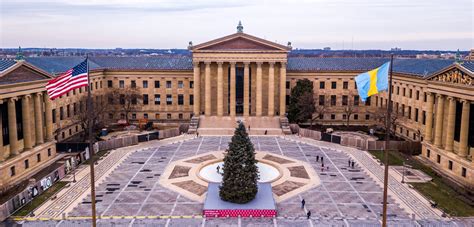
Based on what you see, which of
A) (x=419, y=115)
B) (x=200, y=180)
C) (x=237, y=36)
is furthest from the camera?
(x=237, y=36)

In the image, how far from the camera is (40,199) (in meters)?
43.2

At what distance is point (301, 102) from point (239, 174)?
43321 mm

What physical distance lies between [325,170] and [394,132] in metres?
26.5

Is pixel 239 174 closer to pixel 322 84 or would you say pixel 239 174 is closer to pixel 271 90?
pixel 271 90

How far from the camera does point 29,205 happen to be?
136 feet

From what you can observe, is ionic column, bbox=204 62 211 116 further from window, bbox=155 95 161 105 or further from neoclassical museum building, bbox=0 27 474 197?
window, bbox=155 95 161 105

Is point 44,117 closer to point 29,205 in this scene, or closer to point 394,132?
point 29,205

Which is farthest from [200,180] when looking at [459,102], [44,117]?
[459,102]

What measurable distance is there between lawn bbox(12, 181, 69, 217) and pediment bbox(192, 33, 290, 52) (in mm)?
42046

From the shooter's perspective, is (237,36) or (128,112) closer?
(237,36)

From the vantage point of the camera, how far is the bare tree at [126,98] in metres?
86.9

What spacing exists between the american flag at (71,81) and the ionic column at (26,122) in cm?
2106

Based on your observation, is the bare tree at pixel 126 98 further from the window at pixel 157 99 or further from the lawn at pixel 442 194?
the lawn at pixel 442 194

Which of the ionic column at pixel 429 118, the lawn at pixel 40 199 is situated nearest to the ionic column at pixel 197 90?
the lawn at pixel 40 199
